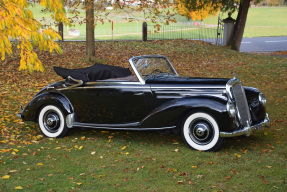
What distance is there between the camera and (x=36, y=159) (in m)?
6.29

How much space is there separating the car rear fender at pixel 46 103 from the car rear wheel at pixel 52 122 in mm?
99

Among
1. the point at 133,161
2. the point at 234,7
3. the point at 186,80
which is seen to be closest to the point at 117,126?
the point at 133,161

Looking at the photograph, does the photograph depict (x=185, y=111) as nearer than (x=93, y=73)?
Yes

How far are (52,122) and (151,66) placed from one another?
2349 millimetres

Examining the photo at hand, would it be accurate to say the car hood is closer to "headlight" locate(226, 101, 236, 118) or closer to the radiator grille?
the radiator grille

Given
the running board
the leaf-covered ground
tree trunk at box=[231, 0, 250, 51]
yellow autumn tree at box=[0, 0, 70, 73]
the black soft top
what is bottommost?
the leaf-covered ground

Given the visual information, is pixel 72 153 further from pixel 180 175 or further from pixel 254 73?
pixel 254 73

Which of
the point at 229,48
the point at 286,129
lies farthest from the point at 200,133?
the point at 229,48

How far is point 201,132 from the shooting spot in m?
6.40

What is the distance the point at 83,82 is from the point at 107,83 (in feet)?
1.80

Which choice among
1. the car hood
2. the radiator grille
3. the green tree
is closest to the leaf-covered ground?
the radiator grille

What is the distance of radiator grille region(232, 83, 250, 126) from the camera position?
6484 mm

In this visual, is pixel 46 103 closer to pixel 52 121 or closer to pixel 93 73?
pixel 52 121

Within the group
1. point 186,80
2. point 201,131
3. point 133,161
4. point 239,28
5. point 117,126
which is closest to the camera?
point 133,161
